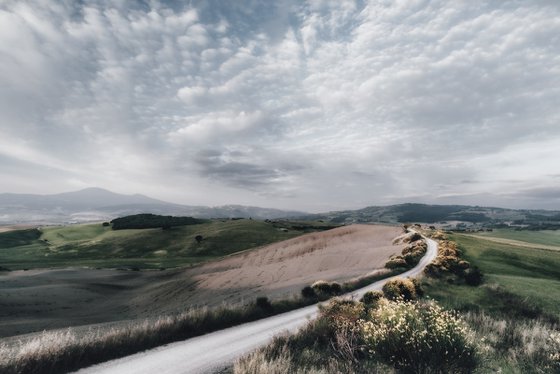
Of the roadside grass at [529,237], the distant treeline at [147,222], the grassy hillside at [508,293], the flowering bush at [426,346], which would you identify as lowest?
the roadside grass at [529,237]

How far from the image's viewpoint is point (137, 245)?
103688 millimetres

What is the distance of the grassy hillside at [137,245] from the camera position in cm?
8244

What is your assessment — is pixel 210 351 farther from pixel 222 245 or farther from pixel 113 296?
pixel 222 245

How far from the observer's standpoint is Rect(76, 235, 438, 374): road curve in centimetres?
1007

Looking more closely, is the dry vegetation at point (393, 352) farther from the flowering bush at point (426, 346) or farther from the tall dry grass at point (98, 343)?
the tall dry grass at point (98, 343)

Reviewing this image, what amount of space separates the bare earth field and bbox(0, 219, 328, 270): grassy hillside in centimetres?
1706

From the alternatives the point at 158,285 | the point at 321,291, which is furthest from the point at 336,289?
the point at 158,285

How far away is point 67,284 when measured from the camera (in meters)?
50.3

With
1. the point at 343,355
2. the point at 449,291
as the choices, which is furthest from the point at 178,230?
the point at 343,355

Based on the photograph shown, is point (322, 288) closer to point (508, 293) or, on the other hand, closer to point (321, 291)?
point (321, 291)

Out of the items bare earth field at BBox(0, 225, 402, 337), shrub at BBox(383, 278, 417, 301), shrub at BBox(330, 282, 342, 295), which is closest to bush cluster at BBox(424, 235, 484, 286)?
bare earth field at BBox(0, 225, 402, 337)

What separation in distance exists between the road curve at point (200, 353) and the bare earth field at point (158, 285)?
992cm

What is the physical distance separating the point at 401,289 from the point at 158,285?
42409 millimetres

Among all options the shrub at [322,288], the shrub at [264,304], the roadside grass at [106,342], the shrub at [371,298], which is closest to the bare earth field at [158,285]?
the shrub at [322,288]
